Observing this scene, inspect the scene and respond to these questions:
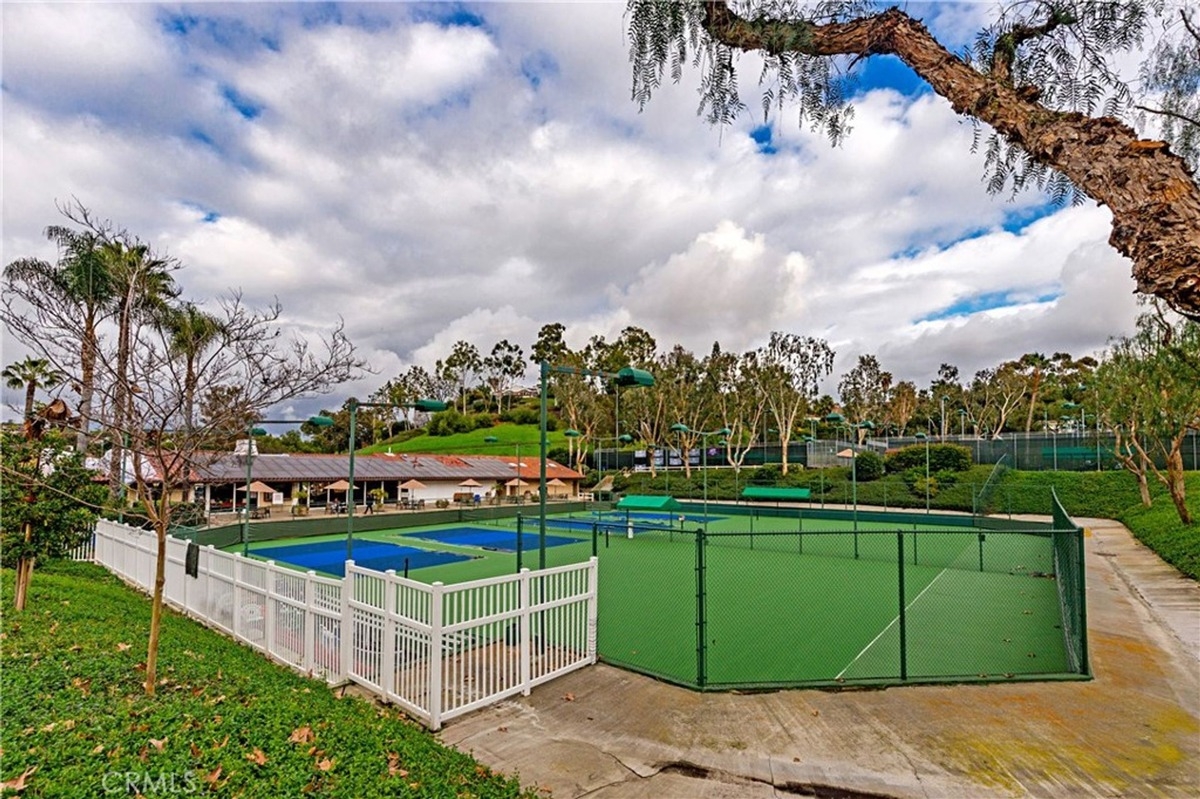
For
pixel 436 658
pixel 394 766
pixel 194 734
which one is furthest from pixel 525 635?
pixel 194 734

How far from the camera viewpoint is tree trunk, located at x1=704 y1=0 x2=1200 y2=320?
7.25ft

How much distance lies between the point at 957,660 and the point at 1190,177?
778 centimetres

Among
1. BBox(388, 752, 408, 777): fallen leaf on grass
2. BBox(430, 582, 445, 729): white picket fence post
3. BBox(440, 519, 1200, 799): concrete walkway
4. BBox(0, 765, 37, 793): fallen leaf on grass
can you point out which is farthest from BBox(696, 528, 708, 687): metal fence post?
BBox(0, 765, 37, 793): fallen leaf on grass

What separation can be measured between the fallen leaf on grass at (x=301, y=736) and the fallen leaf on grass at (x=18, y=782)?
1299mm

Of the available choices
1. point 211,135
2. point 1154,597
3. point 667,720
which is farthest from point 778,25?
point 1154,597

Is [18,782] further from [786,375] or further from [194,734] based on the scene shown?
[786,375]

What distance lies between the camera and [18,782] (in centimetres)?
321

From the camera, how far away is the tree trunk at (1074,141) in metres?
2.21

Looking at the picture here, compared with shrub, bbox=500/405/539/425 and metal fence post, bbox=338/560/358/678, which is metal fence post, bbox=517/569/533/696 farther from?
shrub, bbox=500/405/539/425

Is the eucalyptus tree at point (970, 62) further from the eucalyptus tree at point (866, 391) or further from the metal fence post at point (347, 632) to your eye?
the eucalyptus tree at point (866, 391)

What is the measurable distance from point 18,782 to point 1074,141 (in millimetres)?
6054

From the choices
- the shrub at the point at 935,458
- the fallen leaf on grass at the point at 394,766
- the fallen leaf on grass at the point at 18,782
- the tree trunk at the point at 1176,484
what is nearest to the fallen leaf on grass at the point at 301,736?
the fallen leaf on grass at the point at 394,766

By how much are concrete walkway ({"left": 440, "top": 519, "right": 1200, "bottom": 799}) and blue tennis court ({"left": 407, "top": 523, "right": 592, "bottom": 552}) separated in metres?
14.2

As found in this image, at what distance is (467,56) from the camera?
5.20 m
